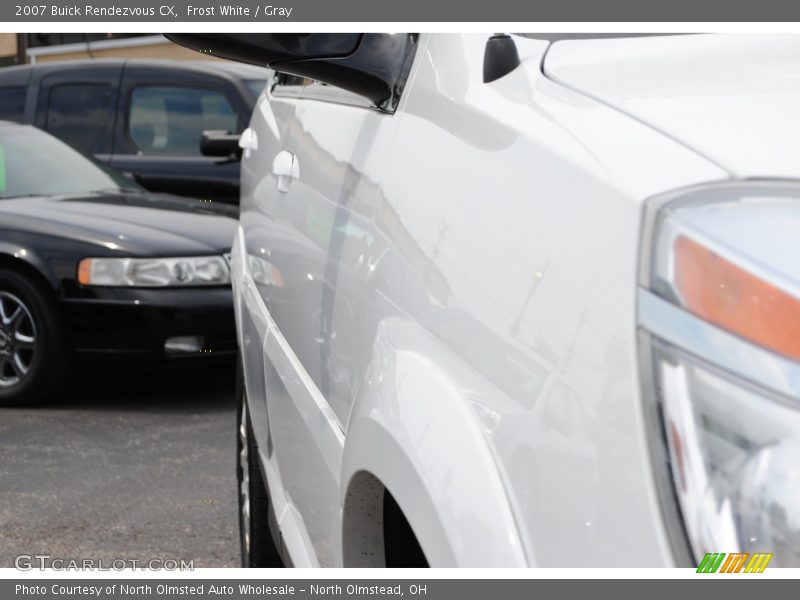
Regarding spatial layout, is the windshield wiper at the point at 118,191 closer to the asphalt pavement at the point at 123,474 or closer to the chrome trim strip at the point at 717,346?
the asphalt pavement at the point at 123,474

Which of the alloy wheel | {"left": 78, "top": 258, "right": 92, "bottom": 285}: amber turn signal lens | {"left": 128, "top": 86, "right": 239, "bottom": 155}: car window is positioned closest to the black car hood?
{"left": 78, "top": 258, "right": 92, "bottom": 285}: amber turn signal lens

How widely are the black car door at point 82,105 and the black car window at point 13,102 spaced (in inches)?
5.5

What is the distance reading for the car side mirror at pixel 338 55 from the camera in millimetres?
2055

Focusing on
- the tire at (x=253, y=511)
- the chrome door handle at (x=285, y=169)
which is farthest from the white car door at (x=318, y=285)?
the tire at (x=253, y=511)

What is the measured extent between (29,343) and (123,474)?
152cm

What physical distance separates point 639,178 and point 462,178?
0.37m

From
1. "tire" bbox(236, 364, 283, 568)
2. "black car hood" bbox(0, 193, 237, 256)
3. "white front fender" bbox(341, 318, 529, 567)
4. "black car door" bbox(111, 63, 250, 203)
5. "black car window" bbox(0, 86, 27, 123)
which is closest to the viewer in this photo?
"white front fender" bbox(341, 318, 529, 567)

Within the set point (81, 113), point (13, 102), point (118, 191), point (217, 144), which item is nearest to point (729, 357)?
point (118, 191)

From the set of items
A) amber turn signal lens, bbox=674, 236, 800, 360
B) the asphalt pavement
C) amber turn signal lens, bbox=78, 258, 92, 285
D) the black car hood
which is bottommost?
the asphalt pavement

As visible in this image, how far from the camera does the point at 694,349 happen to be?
116cm

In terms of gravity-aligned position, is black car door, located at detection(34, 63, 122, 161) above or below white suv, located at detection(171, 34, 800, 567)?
below

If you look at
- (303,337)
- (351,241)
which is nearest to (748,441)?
(351,241)

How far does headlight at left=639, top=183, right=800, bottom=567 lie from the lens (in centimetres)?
109

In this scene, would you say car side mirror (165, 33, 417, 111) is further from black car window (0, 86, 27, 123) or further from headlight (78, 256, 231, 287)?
black car window (0, 86, 27, 123)
